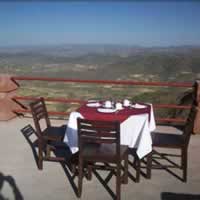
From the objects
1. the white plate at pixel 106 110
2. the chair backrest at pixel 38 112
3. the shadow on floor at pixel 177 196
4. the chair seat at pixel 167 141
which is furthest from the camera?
the chair backrest at pixel 38 112

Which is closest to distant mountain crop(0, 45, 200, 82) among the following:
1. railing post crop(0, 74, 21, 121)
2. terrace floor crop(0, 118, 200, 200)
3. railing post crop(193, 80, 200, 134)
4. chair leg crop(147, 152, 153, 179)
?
railing post crop(0, 74, 21, 121)

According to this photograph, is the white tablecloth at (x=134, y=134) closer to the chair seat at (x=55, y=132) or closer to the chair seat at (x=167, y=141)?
the chair seat at (x=167, y=141)

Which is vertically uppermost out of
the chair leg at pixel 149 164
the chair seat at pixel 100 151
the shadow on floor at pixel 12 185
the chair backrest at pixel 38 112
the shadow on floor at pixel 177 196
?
the chair backrest at pixel 38 112

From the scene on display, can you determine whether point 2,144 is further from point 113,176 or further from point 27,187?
point 113,176

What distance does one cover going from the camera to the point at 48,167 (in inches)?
182

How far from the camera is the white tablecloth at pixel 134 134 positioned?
4008 mm

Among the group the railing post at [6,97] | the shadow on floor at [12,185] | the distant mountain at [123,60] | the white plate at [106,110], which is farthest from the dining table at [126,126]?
the distant mountain at [123,60]

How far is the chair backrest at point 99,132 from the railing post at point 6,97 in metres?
3.66

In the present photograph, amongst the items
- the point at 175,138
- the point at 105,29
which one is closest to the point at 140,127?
the point at 175,138

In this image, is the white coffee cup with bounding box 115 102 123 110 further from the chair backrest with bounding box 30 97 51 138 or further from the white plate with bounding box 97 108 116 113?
the chair backrest with bounding box 30 97 51 138

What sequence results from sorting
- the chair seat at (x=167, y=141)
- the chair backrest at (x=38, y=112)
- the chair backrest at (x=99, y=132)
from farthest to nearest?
the chair backrest at (x=38, y=112), the chair seat at (x=167, y=141), the chair backrest at (x=99, y=132)

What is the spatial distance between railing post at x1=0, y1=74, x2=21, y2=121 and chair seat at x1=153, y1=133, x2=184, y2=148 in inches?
140

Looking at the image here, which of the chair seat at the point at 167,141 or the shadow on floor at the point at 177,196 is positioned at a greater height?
the chair seat at the point at 167,141

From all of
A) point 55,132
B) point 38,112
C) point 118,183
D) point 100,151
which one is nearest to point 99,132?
point 100,151
